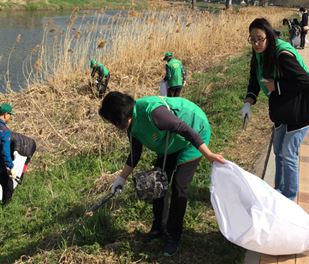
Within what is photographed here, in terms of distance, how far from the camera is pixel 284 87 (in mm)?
3102

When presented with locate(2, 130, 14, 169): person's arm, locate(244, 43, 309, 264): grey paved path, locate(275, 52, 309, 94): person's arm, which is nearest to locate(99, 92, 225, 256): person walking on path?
locate(244, 43, 309, 264): grey paved path

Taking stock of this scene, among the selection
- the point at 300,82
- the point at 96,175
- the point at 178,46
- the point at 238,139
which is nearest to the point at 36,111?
the point at 96,175

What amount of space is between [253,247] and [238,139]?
10.3 ft

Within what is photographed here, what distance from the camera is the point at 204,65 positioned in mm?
13195

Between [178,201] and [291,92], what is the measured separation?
45.7 inches

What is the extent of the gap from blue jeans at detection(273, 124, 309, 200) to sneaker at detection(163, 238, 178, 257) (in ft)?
3.51

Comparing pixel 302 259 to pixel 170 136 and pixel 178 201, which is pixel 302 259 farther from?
pixel 170 136

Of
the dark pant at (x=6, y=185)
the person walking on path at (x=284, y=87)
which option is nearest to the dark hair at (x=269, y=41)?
the person walking on path at (x=284, y=87)

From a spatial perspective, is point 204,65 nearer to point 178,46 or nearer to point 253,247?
point 178,46

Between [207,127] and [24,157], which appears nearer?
[207,127]

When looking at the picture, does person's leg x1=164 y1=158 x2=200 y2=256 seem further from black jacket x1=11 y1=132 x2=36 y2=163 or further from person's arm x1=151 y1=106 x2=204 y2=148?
black jacket x1=11 y1=132 x2=36 y2=163

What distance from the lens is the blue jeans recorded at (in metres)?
3.27

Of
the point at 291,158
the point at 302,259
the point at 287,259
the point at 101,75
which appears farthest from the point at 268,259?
the point at 101,75

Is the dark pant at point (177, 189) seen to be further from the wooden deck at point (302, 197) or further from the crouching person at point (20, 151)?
the crouching person at point (20, 151)
